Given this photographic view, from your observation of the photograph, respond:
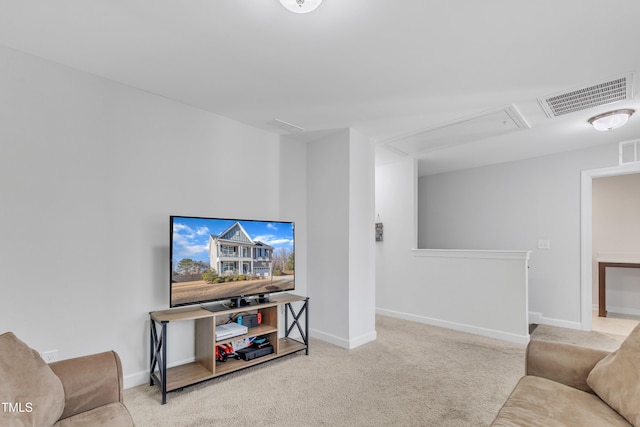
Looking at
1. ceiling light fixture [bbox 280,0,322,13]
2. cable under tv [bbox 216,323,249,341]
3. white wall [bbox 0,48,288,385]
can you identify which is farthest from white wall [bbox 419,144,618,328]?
ceiling light fixture [bbox 280,0,322,13]

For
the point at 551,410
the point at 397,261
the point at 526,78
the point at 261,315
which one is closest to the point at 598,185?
the point at 397,261

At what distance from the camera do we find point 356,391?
8.22 ft

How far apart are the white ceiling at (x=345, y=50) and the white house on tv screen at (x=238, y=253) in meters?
1.20

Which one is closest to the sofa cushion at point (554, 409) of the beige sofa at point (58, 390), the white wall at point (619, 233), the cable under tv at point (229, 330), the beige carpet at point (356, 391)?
the beige carpet at point (356, 391)

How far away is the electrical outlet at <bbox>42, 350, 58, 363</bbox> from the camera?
7.13 ft

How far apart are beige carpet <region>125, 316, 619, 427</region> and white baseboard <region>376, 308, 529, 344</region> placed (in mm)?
229

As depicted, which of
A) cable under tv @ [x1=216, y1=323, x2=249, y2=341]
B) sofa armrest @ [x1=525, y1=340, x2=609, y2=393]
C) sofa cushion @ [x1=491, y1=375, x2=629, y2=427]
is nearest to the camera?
sofa cushion @ [x1=491, y1=375, x2=629, y2=427]

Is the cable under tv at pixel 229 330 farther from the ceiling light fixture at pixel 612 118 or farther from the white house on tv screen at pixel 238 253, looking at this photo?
the ceiling light fixture at pixel 612 118

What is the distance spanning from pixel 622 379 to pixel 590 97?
2.33m

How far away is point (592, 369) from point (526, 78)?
198cm

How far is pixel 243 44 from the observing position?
2047 mm

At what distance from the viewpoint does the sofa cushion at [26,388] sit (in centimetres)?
123

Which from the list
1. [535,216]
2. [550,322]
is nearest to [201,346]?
[550,322]

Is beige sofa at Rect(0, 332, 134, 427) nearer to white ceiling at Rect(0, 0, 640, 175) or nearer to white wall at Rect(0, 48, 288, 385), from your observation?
white wall at Rect(0, 48, 288, 385)
